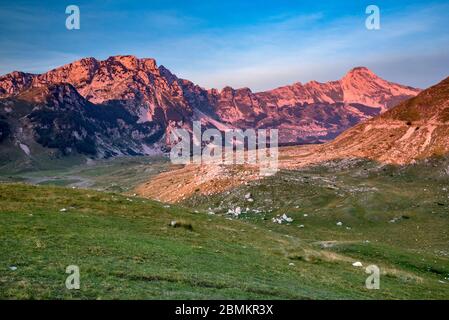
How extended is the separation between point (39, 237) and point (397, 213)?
64.2m

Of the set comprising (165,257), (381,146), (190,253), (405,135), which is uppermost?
(405,135)

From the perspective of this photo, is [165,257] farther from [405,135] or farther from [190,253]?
[405,135]

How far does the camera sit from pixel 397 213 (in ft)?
242

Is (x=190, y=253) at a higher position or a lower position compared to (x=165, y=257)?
lower

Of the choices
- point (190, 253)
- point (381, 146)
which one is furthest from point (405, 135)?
point (190, 253)

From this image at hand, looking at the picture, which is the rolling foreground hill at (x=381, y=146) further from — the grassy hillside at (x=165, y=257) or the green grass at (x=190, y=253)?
the grassy hillside at (x=165, y=257)

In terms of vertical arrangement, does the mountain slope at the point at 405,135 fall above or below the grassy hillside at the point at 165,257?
above

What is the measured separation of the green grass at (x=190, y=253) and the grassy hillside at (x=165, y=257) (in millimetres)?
85

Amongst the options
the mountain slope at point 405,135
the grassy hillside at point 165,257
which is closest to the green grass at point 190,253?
the grassy hillside at point 165,257

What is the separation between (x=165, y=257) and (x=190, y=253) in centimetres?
328

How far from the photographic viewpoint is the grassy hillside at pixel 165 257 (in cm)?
2044

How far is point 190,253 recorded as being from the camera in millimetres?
30625
